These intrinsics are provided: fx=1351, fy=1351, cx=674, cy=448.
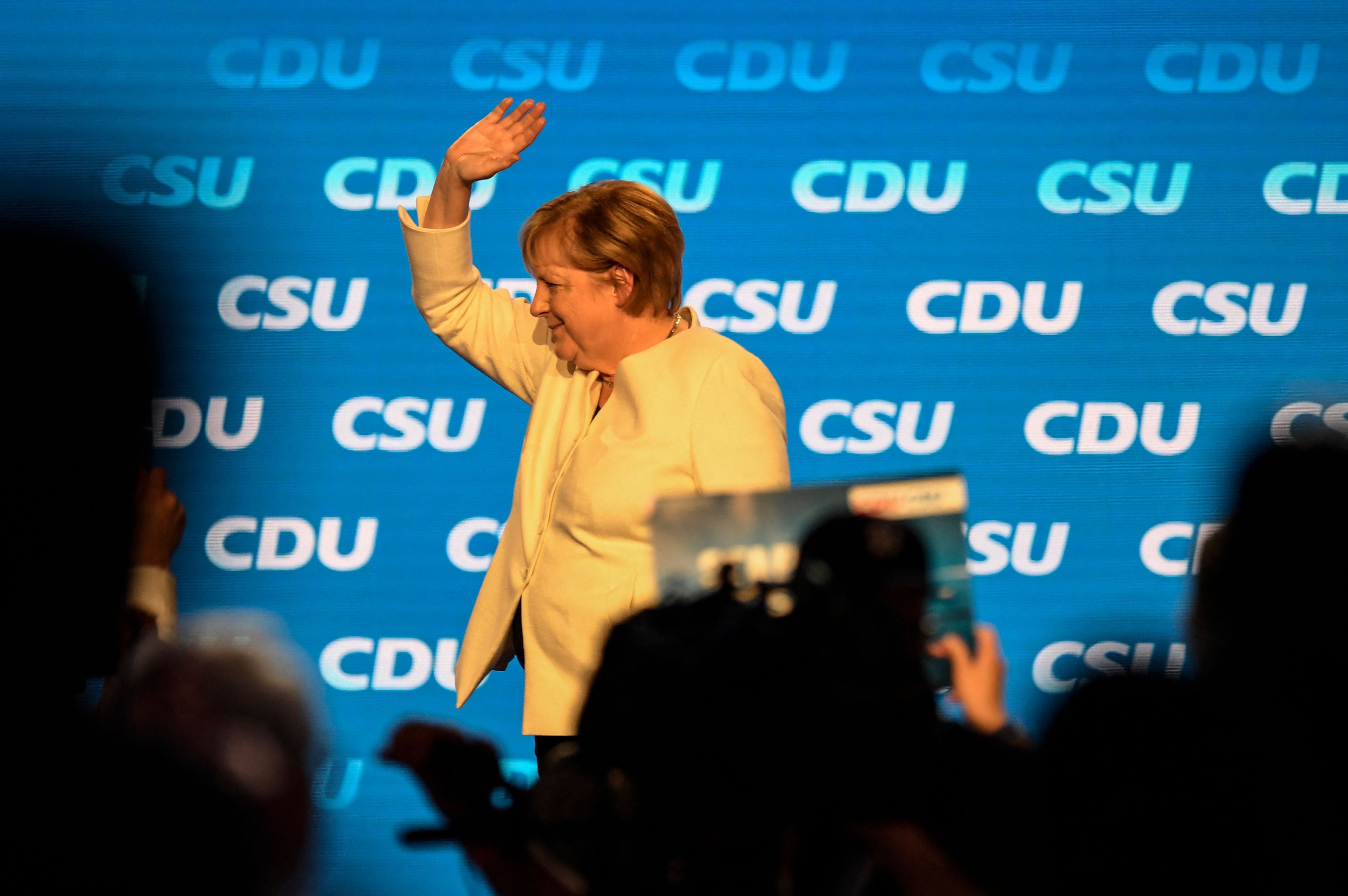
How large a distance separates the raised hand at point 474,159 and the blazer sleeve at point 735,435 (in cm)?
55

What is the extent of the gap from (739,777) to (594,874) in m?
0.16

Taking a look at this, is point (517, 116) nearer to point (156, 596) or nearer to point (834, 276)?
point (156, 596)

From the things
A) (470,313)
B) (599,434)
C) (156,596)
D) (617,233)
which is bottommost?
(156,596)

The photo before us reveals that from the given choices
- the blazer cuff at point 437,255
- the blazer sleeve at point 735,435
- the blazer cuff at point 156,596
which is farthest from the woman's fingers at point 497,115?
the blazer cuff at point 156,596

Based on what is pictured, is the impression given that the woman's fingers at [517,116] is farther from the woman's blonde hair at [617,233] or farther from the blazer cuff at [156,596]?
the blazer cuff at [156,596]

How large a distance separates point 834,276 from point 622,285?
4.99 ft

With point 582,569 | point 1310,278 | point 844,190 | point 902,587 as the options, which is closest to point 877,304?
point 844,190

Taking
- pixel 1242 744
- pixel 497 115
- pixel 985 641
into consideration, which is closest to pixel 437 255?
pixel 497 115

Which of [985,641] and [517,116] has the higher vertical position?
[517,116]

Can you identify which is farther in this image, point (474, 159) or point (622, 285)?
point (474, 159)

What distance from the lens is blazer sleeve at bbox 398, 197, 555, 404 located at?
235cm

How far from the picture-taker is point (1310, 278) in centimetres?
359

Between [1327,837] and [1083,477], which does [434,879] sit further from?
[1327,837]

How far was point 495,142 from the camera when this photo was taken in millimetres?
2346
